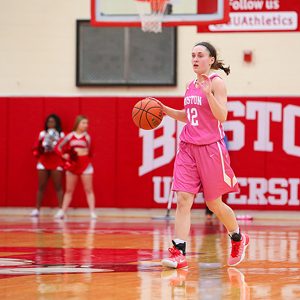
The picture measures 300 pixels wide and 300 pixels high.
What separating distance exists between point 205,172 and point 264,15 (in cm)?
761

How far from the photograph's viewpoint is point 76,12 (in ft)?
61.8

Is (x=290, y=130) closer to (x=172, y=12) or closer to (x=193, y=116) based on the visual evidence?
(x=172, y=12)

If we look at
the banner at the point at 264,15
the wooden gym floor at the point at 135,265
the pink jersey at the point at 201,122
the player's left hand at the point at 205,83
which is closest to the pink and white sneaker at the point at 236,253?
the wooden gym floor at the point at 135,265

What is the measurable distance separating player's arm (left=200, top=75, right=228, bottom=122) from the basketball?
0.63 m

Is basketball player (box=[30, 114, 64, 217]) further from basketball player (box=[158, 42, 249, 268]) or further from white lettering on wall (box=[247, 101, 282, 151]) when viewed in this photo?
basketball player (box=[158, 42, 249, 268])

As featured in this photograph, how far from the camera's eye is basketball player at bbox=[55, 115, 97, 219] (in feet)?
58.3

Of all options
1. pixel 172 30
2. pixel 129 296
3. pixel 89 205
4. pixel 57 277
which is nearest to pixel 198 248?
pixel 57 277

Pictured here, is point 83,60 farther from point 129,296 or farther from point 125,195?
point 129,296

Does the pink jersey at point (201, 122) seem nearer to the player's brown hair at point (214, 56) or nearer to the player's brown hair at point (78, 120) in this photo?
the player's brown hair at point (214, 56)

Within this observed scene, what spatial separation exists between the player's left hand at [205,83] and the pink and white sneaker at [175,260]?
1.37 meters

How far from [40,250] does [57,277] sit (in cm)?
271

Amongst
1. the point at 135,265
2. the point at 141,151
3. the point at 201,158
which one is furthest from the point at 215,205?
the point at 141,151

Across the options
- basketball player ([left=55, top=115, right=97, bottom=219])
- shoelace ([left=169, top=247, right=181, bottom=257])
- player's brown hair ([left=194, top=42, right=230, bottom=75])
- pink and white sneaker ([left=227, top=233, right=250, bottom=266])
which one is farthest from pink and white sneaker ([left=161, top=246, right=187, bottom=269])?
basketball player ([left=55, top=115, right=97, bottom=219])

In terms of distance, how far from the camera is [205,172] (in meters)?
8.09
